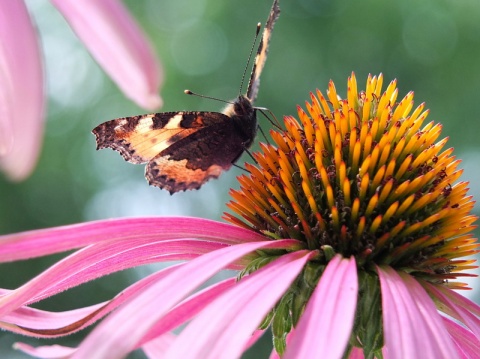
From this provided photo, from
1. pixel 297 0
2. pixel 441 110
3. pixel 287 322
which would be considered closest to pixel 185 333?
pixel 287 322

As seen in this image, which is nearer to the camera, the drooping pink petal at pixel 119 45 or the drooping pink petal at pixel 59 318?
the drooping pink petal at pixel 119 45

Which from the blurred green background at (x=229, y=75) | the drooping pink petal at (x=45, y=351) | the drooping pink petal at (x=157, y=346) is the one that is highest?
the blurred green background at (x=229, y=75)

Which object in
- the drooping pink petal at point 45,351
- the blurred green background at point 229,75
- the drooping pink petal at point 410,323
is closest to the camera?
the drooping pink petal at point 410,323

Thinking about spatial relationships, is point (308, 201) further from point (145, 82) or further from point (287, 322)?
point (145, 82)

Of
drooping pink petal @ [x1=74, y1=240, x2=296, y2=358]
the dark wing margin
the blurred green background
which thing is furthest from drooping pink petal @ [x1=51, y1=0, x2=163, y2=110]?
the blurred green background

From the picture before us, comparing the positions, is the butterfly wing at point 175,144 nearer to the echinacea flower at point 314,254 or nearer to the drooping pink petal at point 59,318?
the echinacea flower at point 314,254

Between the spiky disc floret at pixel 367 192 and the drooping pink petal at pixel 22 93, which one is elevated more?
the spiky disc floret at pixel 367 192

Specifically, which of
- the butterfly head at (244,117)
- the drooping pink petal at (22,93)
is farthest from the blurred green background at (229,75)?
the drooping pink petal at (22,93)
